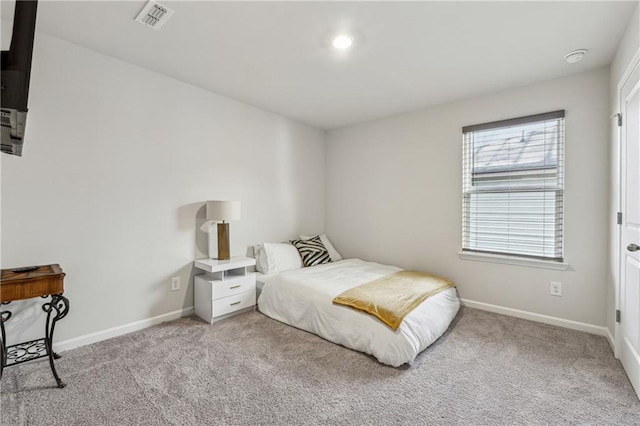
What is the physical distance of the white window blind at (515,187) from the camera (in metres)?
2.87

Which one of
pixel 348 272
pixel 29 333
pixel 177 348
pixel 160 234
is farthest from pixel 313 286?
pixel 29 333

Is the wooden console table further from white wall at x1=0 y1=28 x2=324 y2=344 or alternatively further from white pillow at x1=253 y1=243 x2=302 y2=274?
white pillow at x1=253 y1=243 x2=302 y2=274

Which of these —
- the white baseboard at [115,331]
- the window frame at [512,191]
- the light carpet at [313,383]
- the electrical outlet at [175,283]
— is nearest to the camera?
the light carpet at [313,383]

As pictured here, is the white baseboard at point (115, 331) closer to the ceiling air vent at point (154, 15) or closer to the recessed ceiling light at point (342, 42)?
the ceiling air vent at point (154, 15)

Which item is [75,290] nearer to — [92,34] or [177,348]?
[177,348]

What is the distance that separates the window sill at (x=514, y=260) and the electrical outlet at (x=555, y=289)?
14 centimetres

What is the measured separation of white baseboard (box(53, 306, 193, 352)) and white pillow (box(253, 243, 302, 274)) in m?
0.87

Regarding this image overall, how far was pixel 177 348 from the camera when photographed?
2.39 m

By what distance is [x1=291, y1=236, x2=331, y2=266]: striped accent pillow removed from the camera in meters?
3.84

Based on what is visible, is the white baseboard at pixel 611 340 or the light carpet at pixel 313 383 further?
the white baseboard at pixel 611 340

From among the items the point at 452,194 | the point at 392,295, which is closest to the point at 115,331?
the point at 392,295

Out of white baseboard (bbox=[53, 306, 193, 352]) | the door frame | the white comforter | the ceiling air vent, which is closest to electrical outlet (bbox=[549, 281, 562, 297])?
the door frame

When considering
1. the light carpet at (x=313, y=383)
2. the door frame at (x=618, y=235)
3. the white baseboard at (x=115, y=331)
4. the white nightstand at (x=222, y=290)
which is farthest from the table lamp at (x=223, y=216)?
the door frame at (x=618, y=235)

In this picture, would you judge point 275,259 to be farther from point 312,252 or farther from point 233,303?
point 233,303
